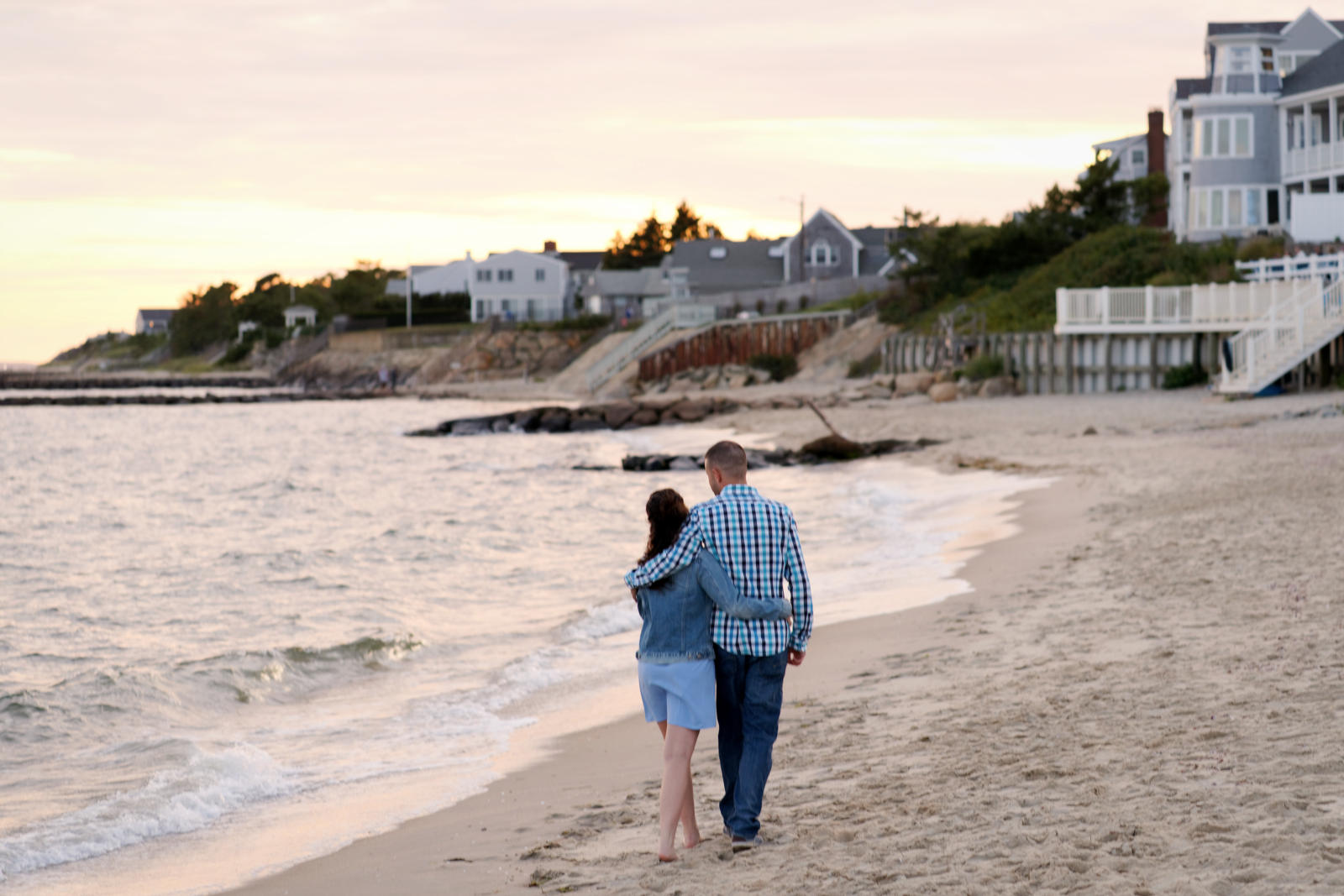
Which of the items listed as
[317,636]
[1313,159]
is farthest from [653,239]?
[317,636]

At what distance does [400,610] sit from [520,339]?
7862cm

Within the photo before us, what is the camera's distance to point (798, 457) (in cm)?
Result: 2878

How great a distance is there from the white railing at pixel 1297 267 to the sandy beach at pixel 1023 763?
2222cm

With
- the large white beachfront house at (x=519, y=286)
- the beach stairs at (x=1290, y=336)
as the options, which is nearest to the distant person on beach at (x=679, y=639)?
the beach stairs at (x=1290, y=336)

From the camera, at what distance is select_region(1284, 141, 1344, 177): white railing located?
42.4 m

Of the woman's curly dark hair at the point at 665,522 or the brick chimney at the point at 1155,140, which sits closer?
the woman's curly dark hair at the point at 665,522

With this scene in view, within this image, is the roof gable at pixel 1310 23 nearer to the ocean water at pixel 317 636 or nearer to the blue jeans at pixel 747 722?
the ocean water at pixel 317 636

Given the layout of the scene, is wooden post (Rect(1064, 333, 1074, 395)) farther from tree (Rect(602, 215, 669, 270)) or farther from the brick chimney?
tree (Rect(602, 215, 669, 270))

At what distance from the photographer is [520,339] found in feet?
299

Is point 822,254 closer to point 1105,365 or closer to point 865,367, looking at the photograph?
point 865,367

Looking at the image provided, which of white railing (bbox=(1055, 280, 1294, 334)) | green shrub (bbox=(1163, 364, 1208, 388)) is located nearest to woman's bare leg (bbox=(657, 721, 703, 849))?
white railing (bbox=(1055, 280, 1294, 334))

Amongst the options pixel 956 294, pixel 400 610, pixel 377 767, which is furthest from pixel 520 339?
pixel 377 767

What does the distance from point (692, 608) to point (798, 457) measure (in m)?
24.0

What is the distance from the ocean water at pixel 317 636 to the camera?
670cm
